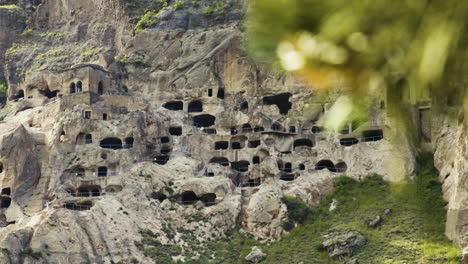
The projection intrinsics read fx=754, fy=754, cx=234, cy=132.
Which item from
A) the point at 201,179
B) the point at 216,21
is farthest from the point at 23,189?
the point at 216,21

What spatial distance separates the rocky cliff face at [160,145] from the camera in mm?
52500

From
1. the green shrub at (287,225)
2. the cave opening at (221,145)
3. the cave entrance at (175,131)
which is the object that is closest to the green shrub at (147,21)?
the cave entrance at (175,131)

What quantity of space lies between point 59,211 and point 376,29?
4932cm

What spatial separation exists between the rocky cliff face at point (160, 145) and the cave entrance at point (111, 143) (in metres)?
0.15

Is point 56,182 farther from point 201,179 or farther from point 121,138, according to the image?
point 201,179

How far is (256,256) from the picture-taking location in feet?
168

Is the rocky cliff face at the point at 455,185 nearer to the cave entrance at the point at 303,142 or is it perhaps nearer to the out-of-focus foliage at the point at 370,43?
the cave entrance at the point at 303,142

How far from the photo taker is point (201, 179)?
5697 cm

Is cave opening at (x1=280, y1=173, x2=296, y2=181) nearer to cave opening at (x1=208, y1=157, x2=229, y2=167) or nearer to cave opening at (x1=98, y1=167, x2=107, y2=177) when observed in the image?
cave opening at (x1=208, y1=157, x2=229, y2=167)

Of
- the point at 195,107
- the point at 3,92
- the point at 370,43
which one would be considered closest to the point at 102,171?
the point at 195,107

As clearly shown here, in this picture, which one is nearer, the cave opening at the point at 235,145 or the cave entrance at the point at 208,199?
the cave entrance at the point at 208,199

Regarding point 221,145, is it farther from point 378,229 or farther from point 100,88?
point 378,229

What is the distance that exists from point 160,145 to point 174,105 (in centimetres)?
668

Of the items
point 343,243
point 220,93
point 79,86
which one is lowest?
point 343,243
